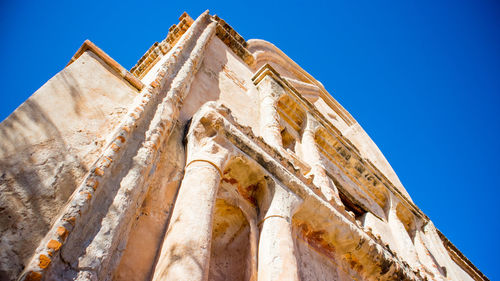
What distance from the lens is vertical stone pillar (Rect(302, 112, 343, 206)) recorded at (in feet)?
16.5

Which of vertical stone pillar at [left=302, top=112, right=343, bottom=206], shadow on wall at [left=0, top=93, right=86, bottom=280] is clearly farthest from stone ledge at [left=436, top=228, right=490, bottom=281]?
shadow on wall at [left=0, top=93, right=86, bottom=280]

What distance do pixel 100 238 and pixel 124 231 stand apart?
0.27 m

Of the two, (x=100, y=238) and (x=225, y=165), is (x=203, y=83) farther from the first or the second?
(x=100, y=238)

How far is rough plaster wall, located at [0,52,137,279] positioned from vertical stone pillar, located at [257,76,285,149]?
2.30 metres

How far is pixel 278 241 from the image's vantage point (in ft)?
8.91

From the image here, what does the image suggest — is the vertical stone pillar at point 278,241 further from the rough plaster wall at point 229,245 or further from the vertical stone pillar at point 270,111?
the vertical stone pillar at point 270,111

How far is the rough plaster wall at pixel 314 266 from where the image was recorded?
3.19 m

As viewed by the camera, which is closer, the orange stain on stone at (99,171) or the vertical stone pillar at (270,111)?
the orange stain on stone at (99,171)

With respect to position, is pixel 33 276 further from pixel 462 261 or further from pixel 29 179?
pixel 462 261

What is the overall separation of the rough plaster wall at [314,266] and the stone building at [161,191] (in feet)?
0.05

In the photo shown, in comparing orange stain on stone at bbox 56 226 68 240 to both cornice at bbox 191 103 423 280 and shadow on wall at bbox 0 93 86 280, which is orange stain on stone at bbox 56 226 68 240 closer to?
shadow on wall at bbox 0 93 86 280

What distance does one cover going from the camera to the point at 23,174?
185 centimetres

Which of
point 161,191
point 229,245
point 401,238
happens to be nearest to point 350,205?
point 401,238

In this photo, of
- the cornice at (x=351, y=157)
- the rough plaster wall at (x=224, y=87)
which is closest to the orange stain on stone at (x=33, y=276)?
the rough plaster wall at (x=224, y=87)
